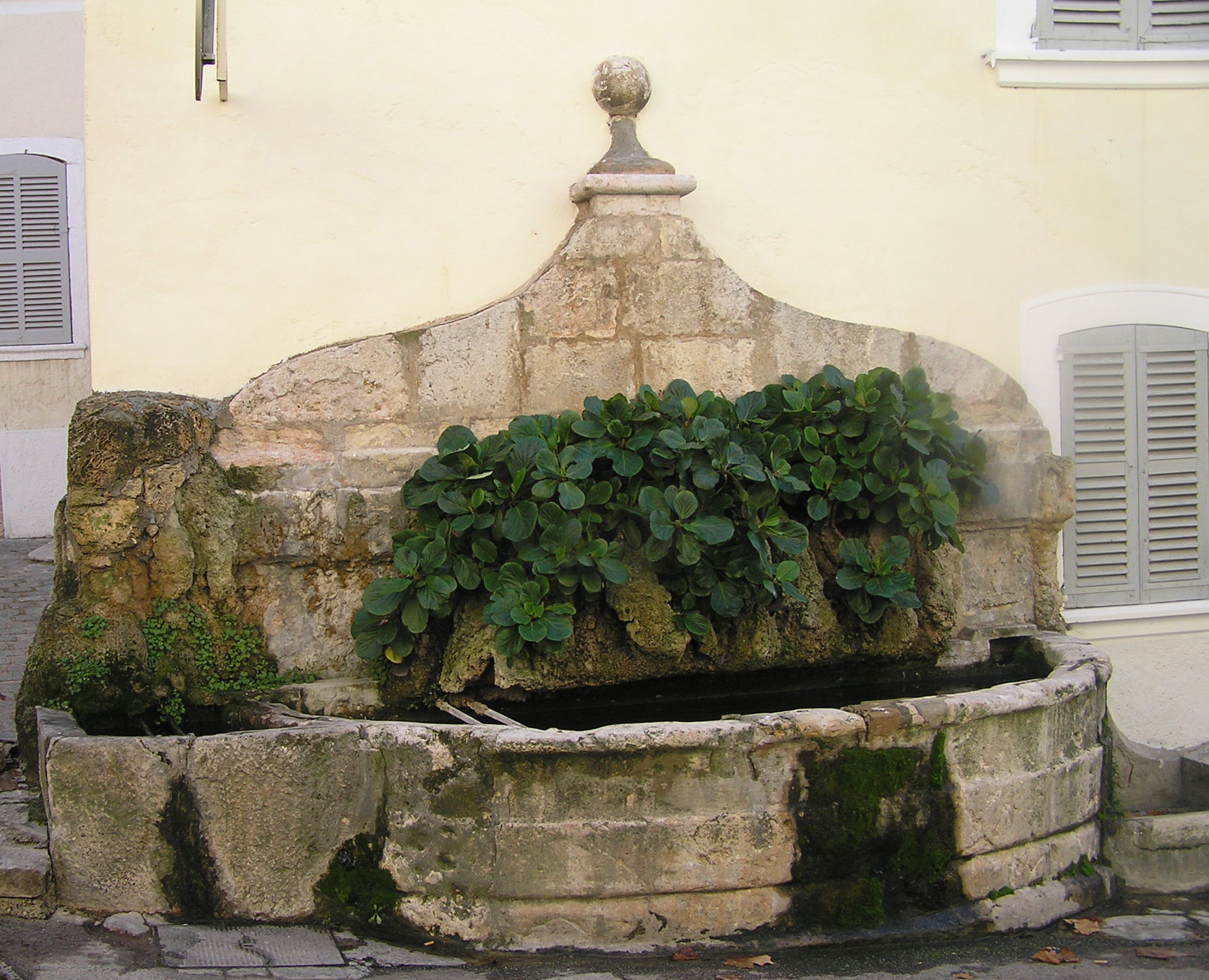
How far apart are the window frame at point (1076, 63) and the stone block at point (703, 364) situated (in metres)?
1.63

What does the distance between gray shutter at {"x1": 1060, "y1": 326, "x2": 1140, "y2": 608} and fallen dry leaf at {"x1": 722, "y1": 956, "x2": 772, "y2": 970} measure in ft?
8.19

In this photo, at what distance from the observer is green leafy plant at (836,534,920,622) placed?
13.9ft

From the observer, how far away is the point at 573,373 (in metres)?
4.54

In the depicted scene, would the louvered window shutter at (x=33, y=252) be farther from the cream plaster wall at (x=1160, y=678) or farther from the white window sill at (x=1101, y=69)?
the cream plaster wall at (x=1160, y=678)

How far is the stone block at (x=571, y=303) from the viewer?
14.8ft

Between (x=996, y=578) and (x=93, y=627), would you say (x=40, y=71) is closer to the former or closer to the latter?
(x=93, y=627)

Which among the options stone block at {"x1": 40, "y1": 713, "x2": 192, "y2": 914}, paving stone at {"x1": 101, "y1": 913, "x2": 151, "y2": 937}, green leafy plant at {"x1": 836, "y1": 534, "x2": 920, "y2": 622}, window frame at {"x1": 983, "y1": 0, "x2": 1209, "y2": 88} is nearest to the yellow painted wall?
window frame at {"x1": 983, "y1": 0, "x2": 1209, "y2": 88}

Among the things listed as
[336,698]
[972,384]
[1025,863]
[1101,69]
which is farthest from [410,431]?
[1101,69]

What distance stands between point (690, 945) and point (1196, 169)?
391 centimetres

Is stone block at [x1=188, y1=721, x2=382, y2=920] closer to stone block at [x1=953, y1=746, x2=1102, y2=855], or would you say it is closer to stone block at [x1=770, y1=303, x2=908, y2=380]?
stone block at [x1=953, y1=746, x2=1102, y2=855]

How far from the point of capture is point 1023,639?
15.5 feet

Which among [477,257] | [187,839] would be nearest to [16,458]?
[477,257]

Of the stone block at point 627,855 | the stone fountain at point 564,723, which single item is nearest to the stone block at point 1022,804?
the stone fountain at point 564,723

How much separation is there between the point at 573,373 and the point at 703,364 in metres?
0.52
